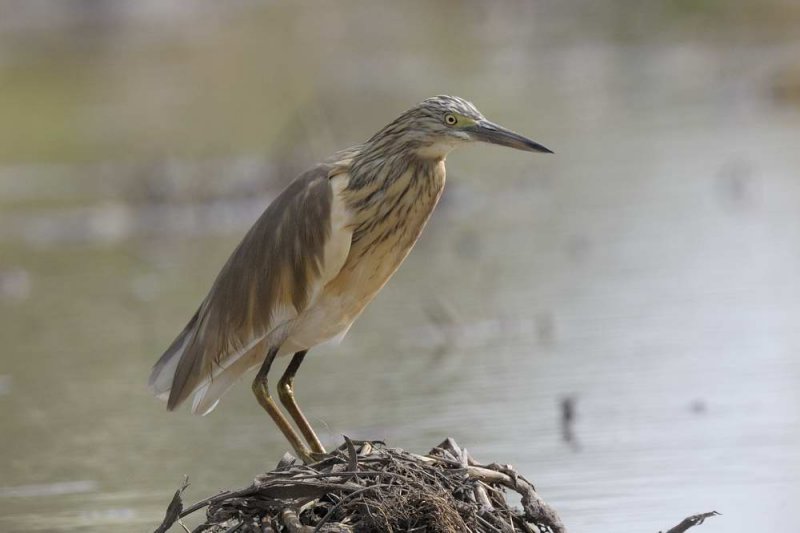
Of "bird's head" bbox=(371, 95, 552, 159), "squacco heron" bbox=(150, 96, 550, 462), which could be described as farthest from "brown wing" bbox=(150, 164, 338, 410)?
"bird's head" bbox=(371, 95, 552, 159)

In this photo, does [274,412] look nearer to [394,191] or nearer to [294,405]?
[294,405]

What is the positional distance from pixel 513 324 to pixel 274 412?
12.6ft

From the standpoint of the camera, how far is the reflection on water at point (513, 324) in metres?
7.52

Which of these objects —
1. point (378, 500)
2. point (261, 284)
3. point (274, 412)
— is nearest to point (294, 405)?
point (274, 412)

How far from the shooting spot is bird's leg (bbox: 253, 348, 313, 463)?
6410 millimetres

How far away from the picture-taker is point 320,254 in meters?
6.60

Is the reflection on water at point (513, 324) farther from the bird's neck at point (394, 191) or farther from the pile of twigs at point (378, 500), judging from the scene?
the bird's neck at point (394, 191)

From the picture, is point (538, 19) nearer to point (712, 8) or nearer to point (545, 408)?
point (712, 8)

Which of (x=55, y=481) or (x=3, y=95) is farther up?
(x=3, y=95)

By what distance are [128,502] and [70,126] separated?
1432cm

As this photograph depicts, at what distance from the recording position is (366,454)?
5.86 m

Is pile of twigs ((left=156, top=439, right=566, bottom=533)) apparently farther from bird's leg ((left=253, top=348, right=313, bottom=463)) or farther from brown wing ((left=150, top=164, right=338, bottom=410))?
brown wing ((left=150, top=164, right=338, bottom=410))

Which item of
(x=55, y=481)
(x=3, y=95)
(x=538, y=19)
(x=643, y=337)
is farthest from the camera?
(x=538, y=19)

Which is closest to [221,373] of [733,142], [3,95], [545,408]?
[545,408]
